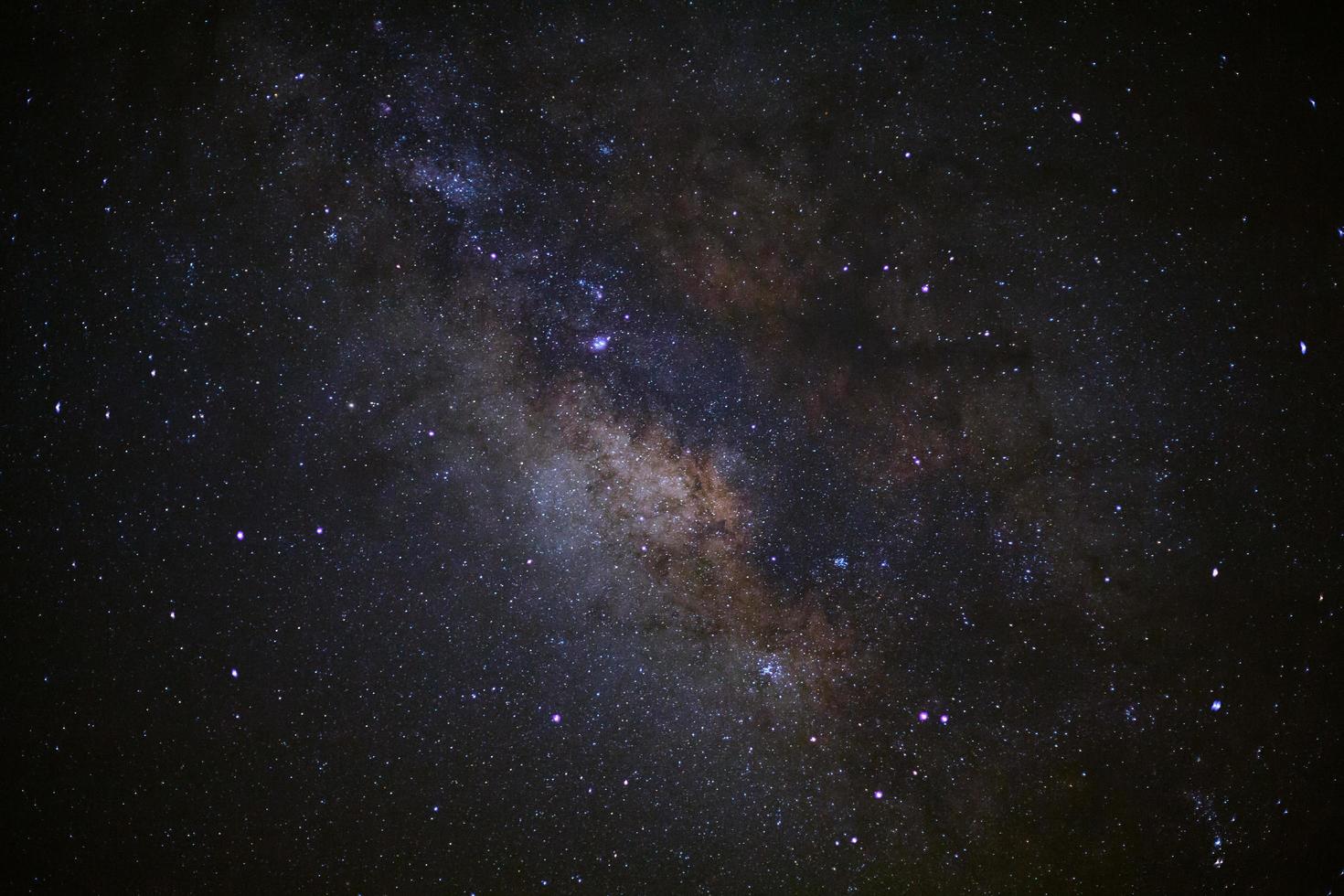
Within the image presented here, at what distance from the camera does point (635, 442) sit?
4.78ft

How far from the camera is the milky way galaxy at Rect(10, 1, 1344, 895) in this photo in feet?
4.63

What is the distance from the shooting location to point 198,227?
1.42 metres

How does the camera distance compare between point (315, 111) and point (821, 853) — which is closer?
point (315, 111)

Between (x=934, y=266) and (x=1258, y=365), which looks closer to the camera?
(x=934, y=266)

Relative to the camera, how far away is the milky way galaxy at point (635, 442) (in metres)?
1.41

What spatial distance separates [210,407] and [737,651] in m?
1.59

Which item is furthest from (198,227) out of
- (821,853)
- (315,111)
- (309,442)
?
(821,853)

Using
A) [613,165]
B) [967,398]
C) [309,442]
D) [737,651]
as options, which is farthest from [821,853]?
[613,165]

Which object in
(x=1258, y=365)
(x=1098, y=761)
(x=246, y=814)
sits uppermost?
(x=1258, y=365)

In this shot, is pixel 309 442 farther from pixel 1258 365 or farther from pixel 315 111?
pixel 1258 365

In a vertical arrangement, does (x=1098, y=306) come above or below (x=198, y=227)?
above

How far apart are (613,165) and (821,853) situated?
1.99 metres

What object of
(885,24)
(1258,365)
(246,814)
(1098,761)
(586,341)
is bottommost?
(246,814)

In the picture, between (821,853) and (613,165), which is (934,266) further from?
(821,853)
